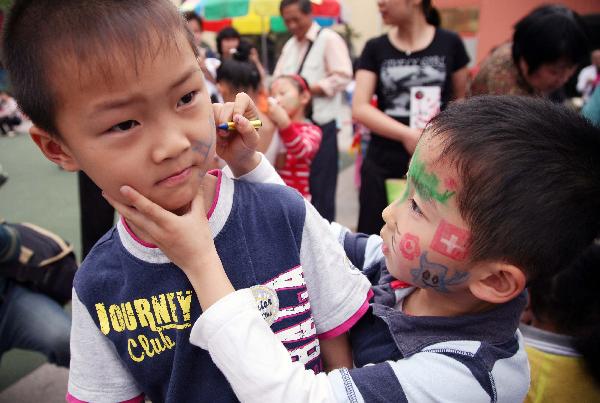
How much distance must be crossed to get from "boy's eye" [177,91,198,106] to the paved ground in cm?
221

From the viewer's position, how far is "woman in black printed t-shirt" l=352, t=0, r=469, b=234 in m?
2.34

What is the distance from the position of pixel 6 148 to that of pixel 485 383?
8849 millimetres

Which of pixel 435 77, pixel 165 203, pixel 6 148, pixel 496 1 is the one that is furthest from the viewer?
pixel 496 1

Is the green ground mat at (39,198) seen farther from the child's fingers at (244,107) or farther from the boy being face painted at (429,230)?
the boy being face painted at (429,230)

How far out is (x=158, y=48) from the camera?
747 millimetres

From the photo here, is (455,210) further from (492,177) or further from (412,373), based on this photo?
(412,373)

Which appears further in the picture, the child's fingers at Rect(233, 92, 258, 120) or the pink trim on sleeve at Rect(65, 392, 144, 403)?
the child's fingers at Rect(233, 92, 258, 120)

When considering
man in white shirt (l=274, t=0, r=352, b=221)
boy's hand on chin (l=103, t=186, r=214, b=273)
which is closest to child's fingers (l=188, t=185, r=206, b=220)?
boy's hand on chin (l=103, t=186, r=214, b=273)

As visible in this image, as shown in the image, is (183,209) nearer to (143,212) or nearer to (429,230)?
(143,212)

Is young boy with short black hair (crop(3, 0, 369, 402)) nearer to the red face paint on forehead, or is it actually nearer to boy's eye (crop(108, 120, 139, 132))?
boy's eye (crop(108, 120, 139, 132))

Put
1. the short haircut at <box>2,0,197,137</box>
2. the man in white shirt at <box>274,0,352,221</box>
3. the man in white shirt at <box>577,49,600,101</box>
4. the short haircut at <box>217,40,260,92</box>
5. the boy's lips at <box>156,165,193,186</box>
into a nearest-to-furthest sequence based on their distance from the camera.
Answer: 1. the short haircut at <box>2,0,197,137</box>
2. the boy's lips at <box>156,165,193,186</box>
3. the short haircut at <box>217,40,260,92</box>
4. the man in white shirt at <box>274,0,352,221</box>
5. the man in white shirt at <box>577,49,600,101</box>

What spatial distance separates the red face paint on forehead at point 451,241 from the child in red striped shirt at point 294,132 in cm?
170

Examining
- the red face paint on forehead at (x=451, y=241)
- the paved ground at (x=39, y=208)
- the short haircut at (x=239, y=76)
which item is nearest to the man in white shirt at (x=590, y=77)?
the paved ground at (x=39, y=208)

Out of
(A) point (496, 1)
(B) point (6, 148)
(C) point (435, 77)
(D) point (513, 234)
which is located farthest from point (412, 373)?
(A) point (496, 1)
